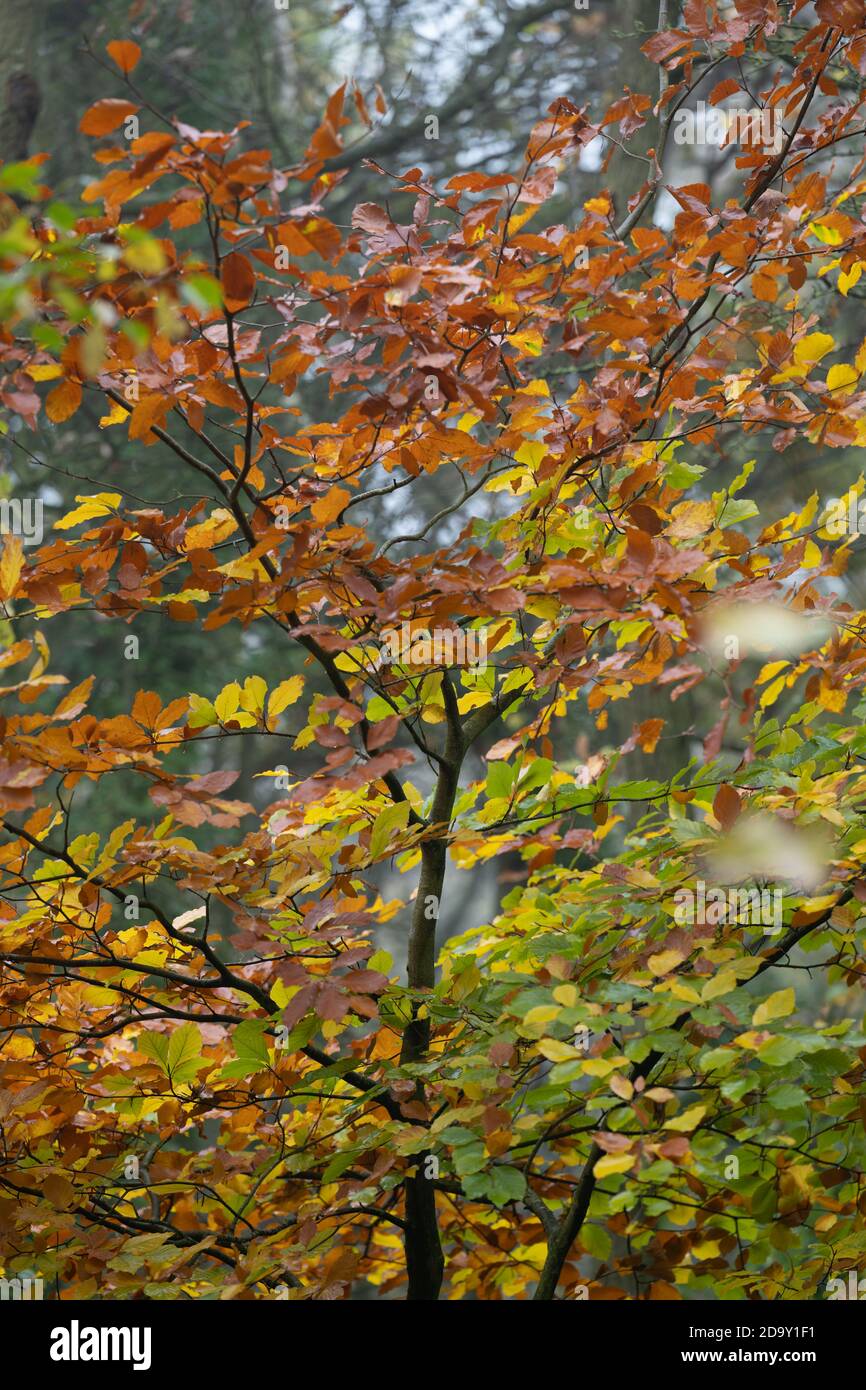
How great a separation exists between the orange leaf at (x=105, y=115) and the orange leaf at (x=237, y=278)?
199 millimetres

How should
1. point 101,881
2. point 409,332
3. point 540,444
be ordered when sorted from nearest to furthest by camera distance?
1. point 409,332
2. point 101,881
3. point 540,444

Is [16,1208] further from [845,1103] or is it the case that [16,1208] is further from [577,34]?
[577,34]

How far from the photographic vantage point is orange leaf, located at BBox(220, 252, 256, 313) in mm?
1545

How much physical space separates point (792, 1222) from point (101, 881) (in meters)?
1.28

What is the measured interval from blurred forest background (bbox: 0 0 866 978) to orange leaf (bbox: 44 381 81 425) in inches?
168

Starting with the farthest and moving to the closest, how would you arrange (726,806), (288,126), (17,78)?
(288,126), (17,78), (726,806)

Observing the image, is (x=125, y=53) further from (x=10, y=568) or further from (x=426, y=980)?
(x=426, y=980)

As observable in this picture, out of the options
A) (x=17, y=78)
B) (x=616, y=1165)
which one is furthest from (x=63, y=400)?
(x=17, y=78)

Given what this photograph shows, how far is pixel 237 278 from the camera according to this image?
1.56m

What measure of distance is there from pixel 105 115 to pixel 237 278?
243 millimetres

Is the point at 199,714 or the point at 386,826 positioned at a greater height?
the point at 199,714

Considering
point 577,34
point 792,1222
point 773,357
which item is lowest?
point 792,1222
